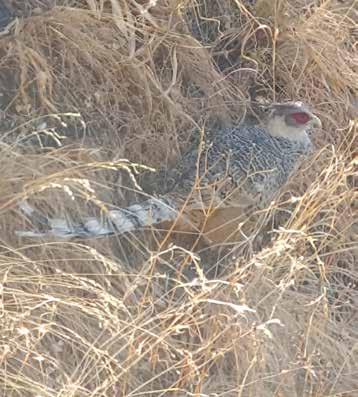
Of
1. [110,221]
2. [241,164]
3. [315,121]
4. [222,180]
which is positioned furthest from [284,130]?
[110,221]

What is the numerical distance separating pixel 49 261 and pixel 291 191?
1.38m

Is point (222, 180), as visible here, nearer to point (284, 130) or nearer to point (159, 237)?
point (159, 237)

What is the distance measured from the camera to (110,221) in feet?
12.7

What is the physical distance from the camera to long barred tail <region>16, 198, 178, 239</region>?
3727 mm

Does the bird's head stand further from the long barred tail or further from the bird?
the long barred tail

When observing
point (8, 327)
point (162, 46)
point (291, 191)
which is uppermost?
point (8, 327)

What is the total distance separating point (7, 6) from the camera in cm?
450

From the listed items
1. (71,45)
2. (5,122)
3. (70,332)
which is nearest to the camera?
(70,332)

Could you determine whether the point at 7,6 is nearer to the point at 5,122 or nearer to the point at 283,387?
the point at 5,122

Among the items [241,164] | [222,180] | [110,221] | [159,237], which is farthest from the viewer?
[241,164]

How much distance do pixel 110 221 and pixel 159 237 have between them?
0.26 metres

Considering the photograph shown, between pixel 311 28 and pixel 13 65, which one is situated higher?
pixel 13 65

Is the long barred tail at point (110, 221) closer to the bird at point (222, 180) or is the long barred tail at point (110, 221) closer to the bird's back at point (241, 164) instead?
the bird at point (222, 180)

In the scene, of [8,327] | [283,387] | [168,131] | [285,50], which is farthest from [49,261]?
[285,50]
